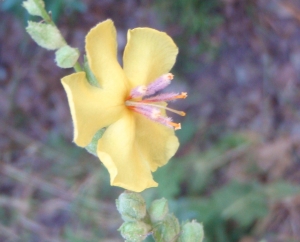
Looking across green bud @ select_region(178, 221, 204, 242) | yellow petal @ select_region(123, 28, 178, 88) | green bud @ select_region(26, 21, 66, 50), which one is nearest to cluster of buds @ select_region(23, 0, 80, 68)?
green bud @ select_region(26, 21, 66, 50)

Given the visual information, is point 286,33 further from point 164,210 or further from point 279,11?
point 164,210

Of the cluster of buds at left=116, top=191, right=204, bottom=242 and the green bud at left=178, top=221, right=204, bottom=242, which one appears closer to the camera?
the cluster of buds at left=116, top=191, right=204, bottom=242

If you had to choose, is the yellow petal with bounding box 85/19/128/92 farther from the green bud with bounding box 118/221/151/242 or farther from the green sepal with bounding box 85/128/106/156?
the green bud with bounding box 118/221/151/242

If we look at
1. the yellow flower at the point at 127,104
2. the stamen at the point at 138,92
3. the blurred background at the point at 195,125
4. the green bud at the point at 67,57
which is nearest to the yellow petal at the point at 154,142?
the yellow flower at the point at 127,104

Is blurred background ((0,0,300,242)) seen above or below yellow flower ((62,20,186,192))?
above

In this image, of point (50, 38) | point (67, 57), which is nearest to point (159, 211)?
point (67, 57)

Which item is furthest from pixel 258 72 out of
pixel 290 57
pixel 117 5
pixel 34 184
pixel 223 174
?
pixel 34 184

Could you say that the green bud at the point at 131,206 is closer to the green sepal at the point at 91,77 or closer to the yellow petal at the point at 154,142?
the yellow petal at the point at 154,142
